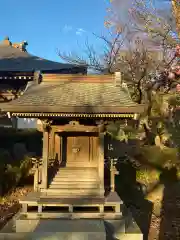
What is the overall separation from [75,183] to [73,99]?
2248 millimetres

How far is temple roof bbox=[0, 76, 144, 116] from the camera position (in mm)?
6402

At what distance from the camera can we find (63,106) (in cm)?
643

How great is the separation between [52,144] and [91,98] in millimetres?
1841

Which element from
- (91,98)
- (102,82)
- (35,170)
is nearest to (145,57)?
(102,82)

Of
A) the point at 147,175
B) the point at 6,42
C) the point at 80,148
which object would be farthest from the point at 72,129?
the point at 6,42

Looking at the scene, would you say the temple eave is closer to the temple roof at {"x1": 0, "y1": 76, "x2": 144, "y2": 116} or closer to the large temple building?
the large temple building

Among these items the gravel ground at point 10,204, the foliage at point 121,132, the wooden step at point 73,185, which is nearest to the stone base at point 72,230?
the wooden step at point 73,185

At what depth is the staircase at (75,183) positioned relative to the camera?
7137 millimetres

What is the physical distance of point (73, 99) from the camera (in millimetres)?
6930

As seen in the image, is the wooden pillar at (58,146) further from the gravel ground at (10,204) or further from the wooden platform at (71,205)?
the gravel ground at (10,204)

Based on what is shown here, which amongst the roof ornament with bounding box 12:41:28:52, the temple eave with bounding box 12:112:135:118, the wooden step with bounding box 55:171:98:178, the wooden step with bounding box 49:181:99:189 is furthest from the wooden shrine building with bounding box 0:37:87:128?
the wooden step with bounding box 49:181:99:189

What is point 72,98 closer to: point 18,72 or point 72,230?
point 72,230

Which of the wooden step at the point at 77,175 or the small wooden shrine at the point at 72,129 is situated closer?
the small wooden shrine at the point at 72,129

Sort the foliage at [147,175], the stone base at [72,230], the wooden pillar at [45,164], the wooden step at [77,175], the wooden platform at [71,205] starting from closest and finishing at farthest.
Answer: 1. the stone base at [72,230]
2. the wooden platform at [71,205]
3. the wooden pillar at [45,164]
4. the wooden step at [77,175]
5. the foliage at [147,175]
